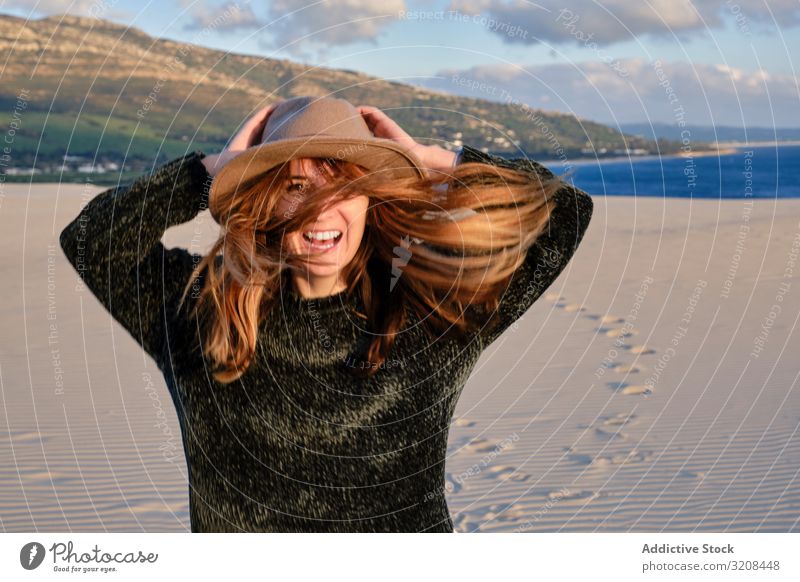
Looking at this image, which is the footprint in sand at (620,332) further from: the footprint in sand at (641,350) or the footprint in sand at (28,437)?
the footprint in sand at (28,437)

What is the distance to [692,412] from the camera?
25.4 ft

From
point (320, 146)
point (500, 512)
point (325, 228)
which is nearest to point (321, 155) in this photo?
point (320, 146)

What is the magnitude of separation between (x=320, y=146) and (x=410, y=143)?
34 cm

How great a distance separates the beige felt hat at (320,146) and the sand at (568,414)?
342cm

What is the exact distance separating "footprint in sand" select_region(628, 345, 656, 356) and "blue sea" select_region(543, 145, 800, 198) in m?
15.5

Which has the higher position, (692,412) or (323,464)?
(323,464)

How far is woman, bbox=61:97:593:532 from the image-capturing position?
8.65 ft

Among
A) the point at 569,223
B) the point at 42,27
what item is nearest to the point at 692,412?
the point at 569,223

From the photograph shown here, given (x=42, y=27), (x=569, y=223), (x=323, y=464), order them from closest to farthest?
(x=323, y=464) → (x=569, y=223) → (x=42, y=27)

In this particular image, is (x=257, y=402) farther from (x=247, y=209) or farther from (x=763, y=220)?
(x=763, y=220)

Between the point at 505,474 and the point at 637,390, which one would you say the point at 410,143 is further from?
the point at 637,390
